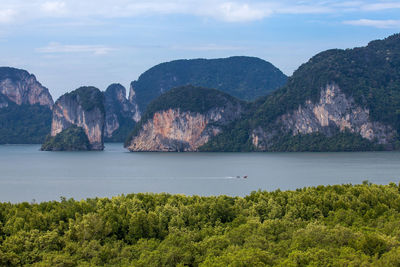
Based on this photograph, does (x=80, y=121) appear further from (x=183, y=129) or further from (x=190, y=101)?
(x=190, y=101)

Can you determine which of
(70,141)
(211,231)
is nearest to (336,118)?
(70,141)

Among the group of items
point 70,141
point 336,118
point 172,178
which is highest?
point 336,118

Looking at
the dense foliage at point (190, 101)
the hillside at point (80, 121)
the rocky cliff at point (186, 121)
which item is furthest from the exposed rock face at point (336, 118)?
the hillside at point (80, 121)

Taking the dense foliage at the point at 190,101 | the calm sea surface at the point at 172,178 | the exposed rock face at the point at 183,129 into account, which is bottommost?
the calm sea surface at the point at 172,178

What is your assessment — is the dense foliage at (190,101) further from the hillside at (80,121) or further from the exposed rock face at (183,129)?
the hillside at (80,121)

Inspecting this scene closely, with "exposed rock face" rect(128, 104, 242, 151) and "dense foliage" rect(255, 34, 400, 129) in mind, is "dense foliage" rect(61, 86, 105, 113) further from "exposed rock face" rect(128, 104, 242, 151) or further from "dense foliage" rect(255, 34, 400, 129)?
"dense foliage" rect(255, 34, 400, 129)

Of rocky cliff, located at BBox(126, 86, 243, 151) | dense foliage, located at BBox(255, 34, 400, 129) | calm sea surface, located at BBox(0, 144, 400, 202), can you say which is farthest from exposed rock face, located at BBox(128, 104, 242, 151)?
calm sea surface, located at BBox(0, 144, 400, 202)
